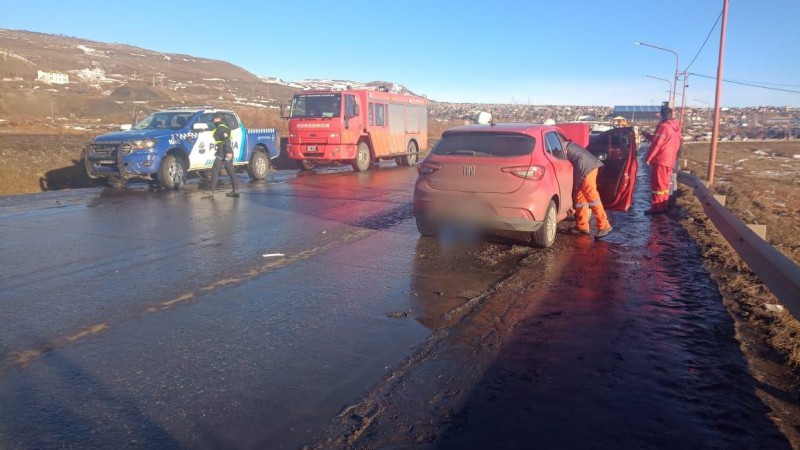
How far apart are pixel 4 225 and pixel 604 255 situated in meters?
9.07

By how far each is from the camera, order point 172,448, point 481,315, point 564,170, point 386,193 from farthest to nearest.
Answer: point 386,193
point 564,170
point 481,315
point 172,448

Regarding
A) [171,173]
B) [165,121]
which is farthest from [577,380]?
[165,121]

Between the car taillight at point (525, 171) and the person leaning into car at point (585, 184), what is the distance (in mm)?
1594

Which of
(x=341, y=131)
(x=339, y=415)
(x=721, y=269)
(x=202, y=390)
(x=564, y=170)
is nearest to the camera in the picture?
(x=339, y=415)

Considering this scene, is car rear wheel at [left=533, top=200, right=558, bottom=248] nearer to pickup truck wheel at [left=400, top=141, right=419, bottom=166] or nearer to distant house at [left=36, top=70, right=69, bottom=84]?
pickup truck wheel at [left=400, top=141, right=419, bottom=166]

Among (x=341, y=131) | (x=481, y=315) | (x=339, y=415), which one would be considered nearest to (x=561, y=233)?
(x=481, y=315)

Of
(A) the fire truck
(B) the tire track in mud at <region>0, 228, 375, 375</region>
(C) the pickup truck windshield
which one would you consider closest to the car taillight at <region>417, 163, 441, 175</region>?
(B) the tire track in mud at <region>0, 228, 375, 375</region>

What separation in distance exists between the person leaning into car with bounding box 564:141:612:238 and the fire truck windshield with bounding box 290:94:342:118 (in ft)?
36.5

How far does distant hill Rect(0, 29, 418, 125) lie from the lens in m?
46.7

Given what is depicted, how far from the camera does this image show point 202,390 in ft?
13.2

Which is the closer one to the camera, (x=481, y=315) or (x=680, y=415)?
(x=680, y=415)

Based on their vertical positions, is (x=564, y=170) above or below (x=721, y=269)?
above

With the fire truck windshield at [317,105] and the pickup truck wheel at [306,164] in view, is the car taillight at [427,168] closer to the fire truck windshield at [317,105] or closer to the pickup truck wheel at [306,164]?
the fire truck windshield at [317,105]

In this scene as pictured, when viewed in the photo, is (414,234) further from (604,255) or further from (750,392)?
(750,392)
